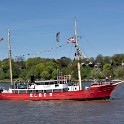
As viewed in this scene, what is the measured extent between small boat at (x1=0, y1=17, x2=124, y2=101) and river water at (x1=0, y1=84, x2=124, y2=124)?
154 cm

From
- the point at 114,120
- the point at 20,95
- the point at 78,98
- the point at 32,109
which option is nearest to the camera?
the point at 114,120

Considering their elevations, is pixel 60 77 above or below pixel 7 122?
above

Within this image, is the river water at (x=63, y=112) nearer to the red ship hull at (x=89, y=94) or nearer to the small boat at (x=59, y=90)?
the red ship hull at (x=89, y=94)

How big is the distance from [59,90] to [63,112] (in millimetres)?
18167

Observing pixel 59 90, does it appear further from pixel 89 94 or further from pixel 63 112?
pixel 63 112

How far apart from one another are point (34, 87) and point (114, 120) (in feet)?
112

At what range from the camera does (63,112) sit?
6725cm

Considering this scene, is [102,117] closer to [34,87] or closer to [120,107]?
[120,107]

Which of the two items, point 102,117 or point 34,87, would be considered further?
point 34,87

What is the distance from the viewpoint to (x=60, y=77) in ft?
289

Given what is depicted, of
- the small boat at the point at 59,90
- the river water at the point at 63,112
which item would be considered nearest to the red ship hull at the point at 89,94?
the small boat at the point at 59,90

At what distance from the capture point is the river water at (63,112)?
57.4 metres

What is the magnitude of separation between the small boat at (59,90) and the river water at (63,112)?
154 cm

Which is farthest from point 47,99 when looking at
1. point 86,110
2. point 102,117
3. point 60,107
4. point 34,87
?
point 102,117
